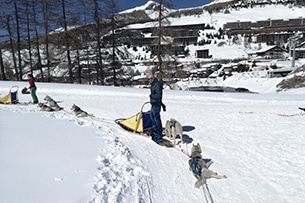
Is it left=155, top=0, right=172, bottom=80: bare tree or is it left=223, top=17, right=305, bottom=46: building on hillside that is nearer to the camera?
left=155, top=0, right=172, bottom=80: bare tree

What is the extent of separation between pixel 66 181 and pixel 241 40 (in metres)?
88.7

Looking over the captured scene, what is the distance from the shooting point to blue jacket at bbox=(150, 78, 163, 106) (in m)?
5.50

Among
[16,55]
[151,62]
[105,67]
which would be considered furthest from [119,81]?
[16,55]

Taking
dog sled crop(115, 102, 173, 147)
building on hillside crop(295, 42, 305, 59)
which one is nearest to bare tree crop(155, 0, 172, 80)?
dog sled crop(115, 102, 173, 147)

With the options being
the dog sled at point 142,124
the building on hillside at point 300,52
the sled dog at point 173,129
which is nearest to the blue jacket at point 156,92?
the dog sled at point 142,124

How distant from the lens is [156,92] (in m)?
5.57

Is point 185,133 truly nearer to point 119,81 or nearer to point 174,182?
point 174,182

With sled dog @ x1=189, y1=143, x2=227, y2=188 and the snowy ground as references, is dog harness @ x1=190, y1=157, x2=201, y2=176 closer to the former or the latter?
sled dog @ x1=189, y1=143, x2=227, y2=188

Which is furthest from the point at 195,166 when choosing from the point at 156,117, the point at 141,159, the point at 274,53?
the point at 274,53

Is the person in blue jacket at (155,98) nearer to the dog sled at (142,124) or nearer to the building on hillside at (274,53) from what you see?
the dog sled at (142,124)

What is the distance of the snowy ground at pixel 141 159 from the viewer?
3375 mm

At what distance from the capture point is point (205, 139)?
593cm

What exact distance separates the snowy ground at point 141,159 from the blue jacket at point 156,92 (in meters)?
0.89

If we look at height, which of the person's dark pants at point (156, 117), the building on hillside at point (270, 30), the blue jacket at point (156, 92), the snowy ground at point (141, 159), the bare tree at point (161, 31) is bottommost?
the snowy ground at point (141, 159)
